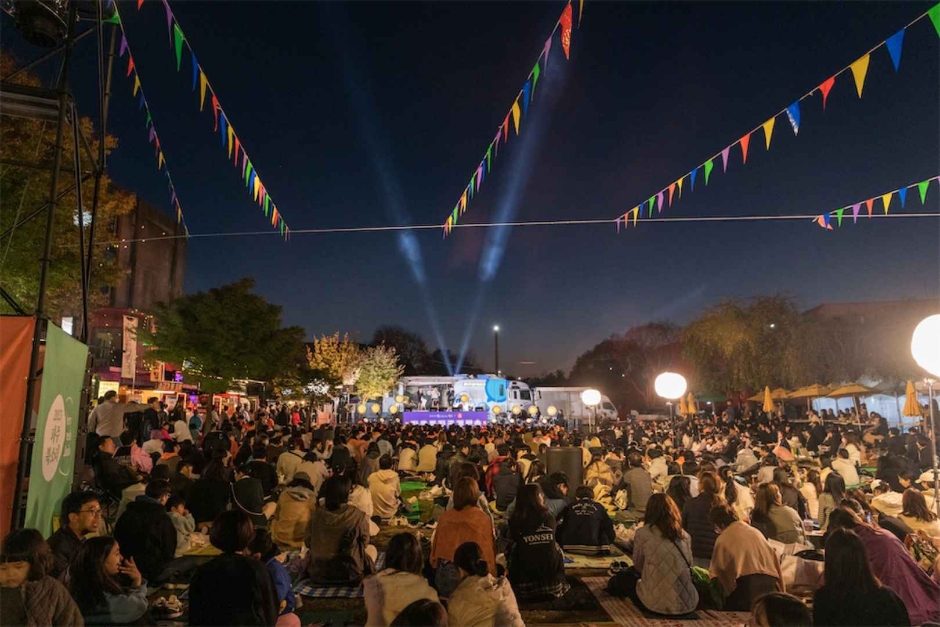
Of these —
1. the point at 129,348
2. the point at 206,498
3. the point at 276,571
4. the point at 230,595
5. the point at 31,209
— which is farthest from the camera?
the point at 129,348

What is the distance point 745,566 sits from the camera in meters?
5.36

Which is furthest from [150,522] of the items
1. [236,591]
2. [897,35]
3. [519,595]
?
[897,35]

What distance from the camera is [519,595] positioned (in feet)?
19.3

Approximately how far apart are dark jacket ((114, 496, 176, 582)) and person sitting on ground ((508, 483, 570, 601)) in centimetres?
374

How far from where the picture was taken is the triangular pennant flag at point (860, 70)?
6.59 meters

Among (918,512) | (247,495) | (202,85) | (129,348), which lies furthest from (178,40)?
(129,348)

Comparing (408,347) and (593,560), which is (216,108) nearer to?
(593,560)

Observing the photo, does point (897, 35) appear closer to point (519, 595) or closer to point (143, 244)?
point (519, 595)

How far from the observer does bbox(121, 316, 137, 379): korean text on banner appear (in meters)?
21.1

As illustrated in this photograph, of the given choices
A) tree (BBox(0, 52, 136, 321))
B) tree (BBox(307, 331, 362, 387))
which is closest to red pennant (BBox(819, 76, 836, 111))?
tree (BBox(0, 52, 136, 321))

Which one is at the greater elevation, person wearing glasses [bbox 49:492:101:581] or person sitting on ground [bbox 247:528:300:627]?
person wearing glasses [bbox 49:492:101:581]

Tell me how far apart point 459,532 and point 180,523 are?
4.13m

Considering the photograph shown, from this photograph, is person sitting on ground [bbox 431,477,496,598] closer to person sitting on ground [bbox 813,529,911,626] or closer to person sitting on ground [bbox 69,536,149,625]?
person sitting on ground [bbox 69,536,149,625]

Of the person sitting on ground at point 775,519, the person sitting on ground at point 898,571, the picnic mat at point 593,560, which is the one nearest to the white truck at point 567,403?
the picnic mat at point 593,560
